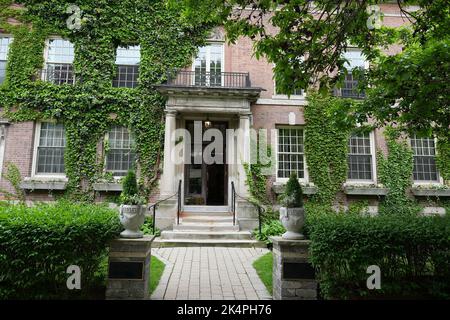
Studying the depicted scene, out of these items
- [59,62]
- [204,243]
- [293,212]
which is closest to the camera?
[293,212]

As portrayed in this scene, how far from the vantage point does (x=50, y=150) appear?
11.8 metres

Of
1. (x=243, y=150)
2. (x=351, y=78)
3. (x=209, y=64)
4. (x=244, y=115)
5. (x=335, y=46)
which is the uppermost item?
(x=209, y=64)

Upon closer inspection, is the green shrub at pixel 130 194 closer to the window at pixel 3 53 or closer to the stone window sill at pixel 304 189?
the stone window sill at pixel 304 189

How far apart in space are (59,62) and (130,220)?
34.8ft

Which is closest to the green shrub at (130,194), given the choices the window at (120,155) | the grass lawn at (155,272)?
the grass lawn at (155,272)

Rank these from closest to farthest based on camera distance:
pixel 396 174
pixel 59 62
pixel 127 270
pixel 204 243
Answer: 1. pixel 127 270
2. pixel 204 243
3. pixel 396 174
4. pixel 59 62

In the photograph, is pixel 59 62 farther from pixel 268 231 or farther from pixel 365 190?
pixel 365 190

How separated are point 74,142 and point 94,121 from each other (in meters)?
1.13

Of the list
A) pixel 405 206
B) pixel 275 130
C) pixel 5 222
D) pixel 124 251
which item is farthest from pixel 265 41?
pixel 405 206

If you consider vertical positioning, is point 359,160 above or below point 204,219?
above

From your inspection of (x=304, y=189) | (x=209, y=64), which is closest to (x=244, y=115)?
(x=209, y=64)

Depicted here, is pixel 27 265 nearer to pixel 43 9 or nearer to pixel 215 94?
pixel 215 94

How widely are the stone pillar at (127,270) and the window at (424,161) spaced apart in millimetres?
12267

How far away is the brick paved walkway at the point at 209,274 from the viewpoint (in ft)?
16.5
